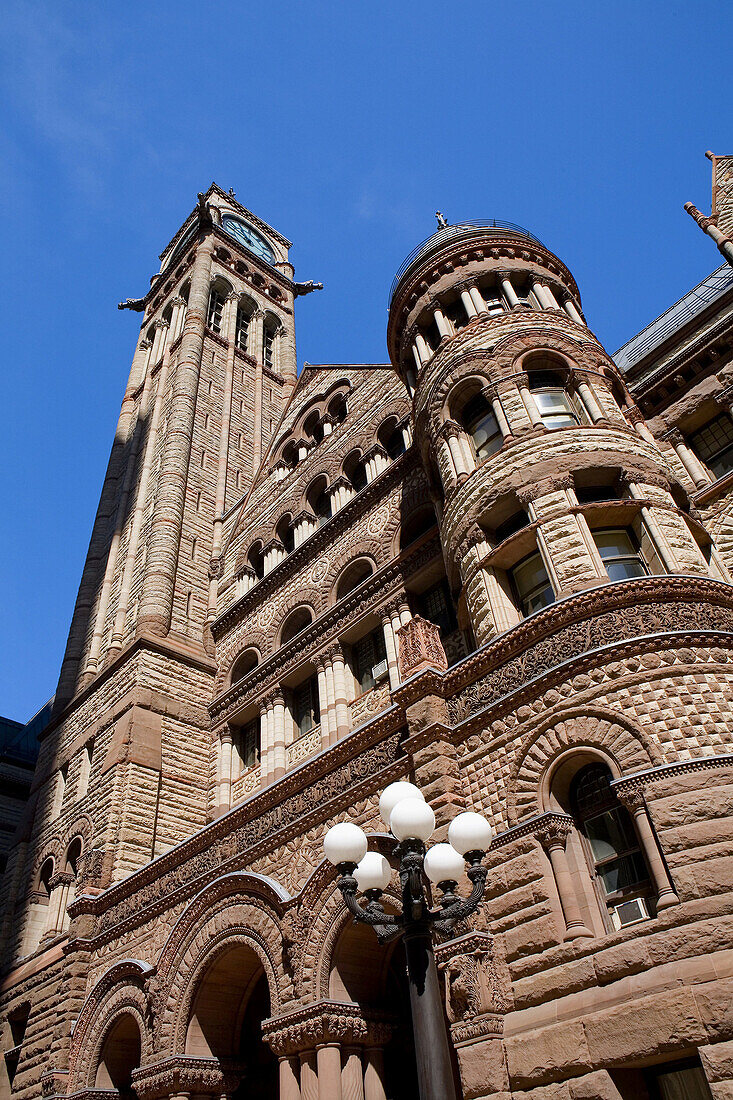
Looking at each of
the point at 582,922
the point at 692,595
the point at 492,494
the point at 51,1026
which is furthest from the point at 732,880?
the point at 51,1026

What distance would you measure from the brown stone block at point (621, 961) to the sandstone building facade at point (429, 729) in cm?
2

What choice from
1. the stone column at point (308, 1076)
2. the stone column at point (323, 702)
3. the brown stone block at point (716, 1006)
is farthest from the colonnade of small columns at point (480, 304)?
the brown stone block at point (716, 1006)

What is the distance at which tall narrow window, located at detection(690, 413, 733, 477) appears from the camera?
15125mm

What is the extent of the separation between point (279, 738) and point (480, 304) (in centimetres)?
1048

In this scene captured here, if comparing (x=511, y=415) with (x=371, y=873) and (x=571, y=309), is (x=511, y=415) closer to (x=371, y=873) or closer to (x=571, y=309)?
(x=571, y=309)

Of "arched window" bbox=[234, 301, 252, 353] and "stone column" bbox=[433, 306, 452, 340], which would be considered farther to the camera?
"arched window" bbox=[234, 301, 252, 353]

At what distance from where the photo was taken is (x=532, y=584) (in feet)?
40.9

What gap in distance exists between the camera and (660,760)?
8.88 meters

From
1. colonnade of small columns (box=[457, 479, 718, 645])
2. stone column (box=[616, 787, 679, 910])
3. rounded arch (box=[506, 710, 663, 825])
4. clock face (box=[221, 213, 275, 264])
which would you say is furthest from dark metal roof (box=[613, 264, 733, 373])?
clock face (box=[221, 213, 275, 264])

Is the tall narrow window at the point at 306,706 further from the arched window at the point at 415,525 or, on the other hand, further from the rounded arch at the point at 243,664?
the arched window at the point at 415,525

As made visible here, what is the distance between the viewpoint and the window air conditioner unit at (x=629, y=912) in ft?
Answer: 27.8

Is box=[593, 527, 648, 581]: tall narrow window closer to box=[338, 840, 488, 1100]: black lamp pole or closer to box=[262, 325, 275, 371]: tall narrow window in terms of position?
box=[338, 840, 488, 1100]: black lamp pole

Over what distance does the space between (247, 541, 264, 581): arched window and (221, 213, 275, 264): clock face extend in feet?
85.3

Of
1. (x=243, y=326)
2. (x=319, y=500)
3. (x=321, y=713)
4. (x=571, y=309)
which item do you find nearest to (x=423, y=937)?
(x=321, y=713)
